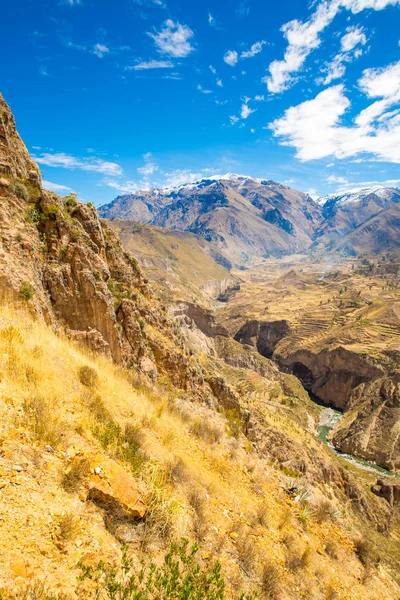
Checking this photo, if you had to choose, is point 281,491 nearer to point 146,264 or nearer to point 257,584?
point 257,584

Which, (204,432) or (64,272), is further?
(64,272)

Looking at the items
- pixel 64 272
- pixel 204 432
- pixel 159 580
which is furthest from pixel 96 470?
pixel 64 272

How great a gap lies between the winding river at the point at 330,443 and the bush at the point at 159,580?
48.8 metres

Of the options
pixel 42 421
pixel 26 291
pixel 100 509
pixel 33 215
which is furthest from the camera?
pixel 33 215

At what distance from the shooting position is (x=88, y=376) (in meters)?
6.91

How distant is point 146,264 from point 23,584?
159 m

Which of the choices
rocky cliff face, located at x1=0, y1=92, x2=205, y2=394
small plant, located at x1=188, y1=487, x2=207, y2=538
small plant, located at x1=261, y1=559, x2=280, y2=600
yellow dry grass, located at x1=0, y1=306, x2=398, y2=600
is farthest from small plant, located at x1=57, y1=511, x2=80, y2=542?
rocky cliff face, located at x1=0, y1=92, x2=205, y2=394

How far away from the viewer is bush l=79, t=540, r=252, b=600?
3.24 m

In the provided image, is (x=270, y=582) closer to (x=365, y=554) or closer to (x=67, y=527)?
(x=67, y=527)

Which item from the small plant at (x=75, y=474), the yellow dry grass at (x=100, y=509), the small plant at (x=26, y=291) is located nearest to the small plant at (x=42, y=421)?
the yellow dry grass at (x=100, y=509)

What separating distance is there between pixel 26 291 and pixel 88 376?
4267 mm

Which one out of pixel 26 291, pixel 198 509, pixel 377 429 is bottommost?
pixel 377 429

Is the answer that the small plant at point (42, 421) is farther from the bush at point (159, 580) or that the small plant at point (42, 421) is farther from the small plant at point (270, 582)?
the small plant at point (270, 582)

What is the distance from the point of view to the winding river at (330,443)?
1723 inches
